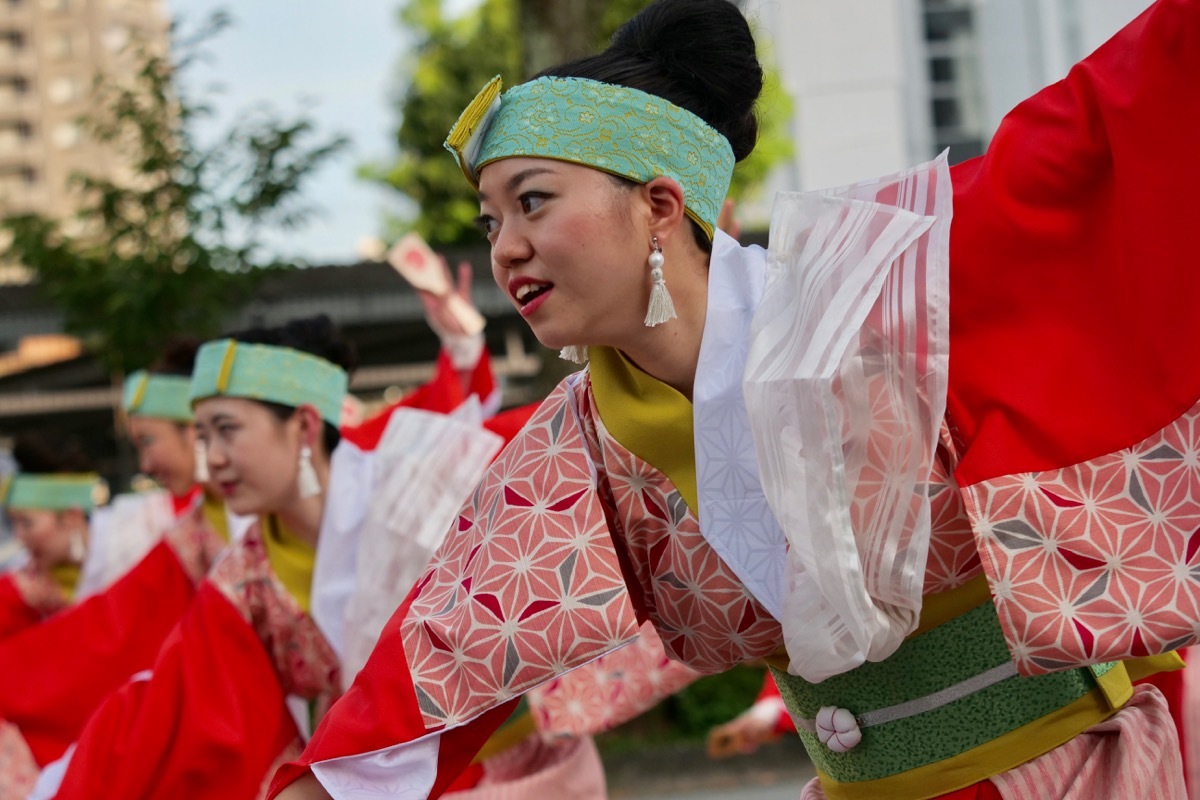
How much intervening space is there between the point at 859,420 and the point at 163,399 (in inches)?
142

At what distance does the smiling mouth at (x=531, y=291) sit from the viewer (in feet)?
6.49

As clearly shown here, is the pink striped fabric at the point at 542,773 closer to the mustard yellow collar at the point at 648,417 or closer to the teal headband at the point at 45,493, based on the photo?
the mustard yellow collar at the point at 648,417

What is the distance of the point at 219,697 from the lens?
324 centimetres

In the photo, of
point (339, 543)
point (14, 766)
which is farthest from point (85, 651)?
point (339, 543)

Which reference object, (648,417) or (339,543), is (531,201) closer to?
(648,417)

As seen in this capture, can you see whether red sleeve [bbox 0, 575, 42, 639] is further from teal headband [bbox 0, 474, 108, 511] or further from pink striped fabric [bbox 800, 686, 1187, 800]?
pink striped fabric [bbox 800, 686, 1187, 800]

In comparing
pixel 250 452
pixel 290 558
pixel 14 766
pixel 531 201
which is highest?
pixel 531 201

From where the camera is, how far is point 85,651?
173 inches

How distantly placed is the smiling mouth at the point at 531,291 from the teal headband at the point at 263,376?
1.76 meters

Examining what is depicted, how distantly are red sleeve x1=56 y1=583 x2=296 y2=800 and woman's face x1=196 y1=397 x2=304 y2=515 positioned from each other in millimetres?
→ 227

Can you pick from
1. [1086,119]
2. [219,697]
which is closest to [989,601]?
[1086,119]

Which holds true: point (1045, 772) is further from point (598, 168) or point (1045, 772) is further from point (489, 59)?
point (489, 59)

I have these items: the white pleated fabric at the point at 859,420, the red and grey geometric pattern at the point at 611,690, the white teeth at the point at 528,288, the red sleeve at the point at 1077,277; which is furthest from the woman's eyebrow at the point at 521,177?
the red and grey geometric pattern at the point at 611,690

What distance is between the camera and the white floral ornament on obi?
2037mm
